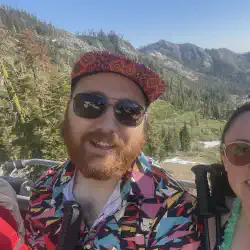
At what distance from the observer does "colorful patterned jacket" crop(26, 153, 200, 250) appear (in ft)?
4.53

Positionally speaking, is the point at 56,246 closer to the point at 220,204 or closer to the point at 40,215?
the point at 40,215

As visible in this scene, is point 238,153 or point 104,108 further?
point 104,108

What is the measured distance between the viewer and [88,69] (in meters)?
1.59

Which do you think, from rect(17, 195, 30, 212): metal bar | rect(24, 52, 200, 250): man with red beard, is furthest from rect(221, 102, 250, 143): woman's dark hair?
rect(17, 195, 30, 212): metal bar

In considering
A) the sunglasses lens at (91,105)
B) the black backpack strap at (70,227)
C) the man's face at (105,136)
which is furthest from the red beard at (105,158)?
the black backpack strap at (70,227)

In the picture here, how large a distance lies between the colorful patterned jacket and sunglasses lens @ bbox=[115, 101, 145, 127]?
0.32 meters

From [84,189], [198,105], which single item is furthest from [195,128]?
[84,189]

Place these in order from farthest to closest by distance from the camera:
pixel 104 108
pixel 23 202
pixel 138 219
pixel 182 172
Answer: pixel 182 172
pixel 23 202
pixel 104 108
pixel 138 219

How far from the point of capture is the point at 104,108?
156 centimetres

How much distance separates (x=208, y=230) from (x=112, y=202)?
0.57 meters

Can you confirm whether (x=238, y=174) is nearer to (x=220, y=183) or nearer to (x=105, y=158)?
(x=220, y=183)

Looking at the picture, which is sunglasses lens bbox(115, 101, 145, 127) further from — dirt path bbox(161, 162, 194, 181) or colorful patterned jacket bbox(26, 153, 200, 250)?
dirt path bbox(161, 162, 194, 181)

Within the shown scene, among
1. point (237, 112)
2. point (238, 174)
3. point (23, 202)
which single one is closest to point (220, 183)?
point (238, 174)

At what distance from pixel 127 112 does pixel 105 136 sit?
0.20 m
